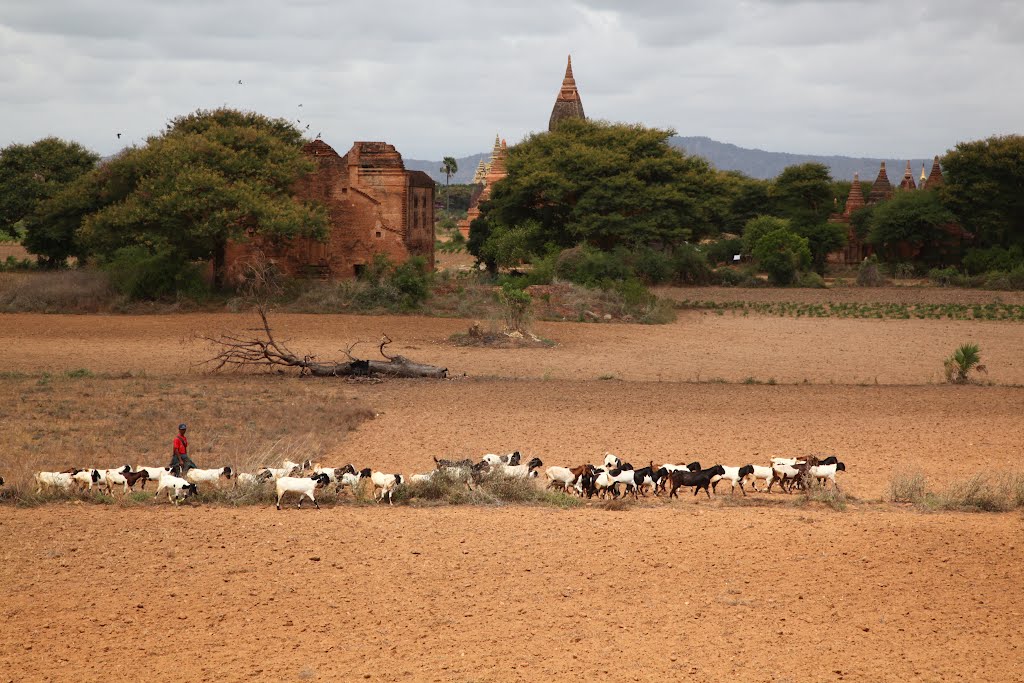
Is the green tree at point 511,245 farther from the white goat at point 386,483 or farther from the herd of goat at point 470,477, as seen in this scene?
the white goat at point 386,483

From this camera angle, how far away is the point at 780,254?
Answer: 4794 cm

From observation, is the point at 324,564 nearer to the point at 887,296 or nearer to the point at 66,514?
the point at 66,514

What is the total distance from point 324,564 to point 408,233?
29.4 m

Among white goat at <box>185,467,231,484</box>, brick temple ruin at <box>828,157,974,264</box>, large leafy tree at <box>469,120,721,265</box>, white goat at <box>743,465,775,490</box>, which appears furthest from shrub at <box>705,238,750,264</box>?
white goat at <box>185,467,231,484</box>

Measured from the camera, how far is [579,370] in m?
22.5

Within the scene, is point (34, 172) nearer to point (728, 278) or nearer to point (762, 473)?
point (728, 278)

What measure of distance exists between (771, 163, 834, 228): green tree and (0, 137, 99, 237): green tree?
36.3 metres

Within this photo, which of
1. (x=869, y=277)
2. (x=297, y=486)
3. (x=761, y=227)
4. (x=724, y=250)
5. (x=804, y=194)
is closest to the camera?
(x=297, y=486)

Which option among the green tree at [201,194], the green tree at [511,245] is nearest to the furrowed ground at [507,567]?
the green tree at [201,194]

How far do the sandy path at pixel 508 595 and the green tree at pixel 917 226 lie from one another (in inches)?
1779

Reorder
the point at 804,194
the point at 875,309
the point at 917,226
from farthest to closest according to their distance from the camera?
the point at 804,194 < the point at 917,226 < the point at 875,309

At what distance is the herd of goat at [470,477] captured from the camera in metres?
11.0

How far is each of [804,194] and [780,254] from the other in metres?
14.8

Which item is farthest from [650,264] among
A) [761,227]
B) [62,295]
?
[62,295]
